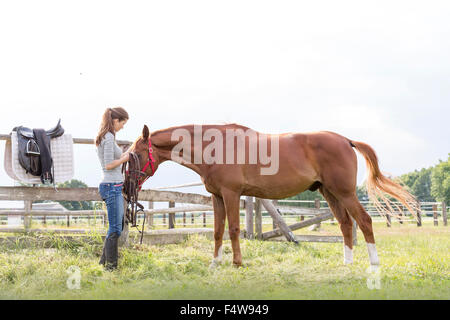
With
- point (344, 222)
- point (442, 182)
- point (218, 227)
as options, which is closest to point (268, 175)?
point (218, 227)

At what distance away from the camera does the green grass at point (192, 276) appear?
11.7 feet

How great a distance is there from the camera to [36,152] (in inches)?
206

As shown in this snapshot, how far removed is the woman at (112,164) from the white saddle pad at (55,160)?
1.44m

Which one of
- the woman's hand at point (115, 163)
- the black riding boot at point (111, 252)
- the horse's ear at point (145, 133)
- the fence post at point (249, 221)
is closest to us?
the woman's hand at point (115, 163)

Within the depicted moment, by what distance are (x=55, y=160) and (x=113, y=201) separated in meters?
1.72

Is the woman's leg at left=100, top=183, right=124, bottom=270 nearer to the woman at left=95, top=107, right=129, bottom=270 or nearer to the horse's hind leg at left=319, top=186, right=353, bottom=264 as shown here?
the woman at left=95, top=107, right=129, bottom=270

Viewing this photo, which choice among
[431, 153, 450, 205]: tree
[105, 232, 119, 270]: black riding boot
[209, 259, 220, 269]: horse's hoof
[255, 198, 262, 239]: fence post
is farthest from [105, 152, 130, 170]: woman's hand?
[431, 153, 450, 205]: tree

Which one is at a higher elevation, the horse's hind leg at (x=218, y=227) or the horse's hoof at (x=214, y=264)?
the horse's hind leg at (x=218, y=227)

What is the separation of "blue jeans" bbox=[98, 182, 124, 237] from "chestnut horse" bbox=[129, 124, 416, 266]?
53 cm

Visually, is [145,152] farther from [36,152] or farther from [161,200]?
[161,200]

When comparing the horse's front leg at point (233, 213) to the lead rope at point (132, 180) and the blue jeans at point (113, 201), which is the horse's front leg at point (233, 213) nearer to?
the lead rope at point (132, 180)

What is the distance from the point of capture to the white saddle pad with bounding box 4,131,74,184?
5262mm

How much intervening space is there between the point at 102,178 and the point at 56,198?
1547mm

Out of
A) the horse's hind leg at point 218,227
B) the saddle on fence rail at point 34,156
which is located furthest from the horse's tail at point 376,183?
the saddle on fence rail at point 34,156
